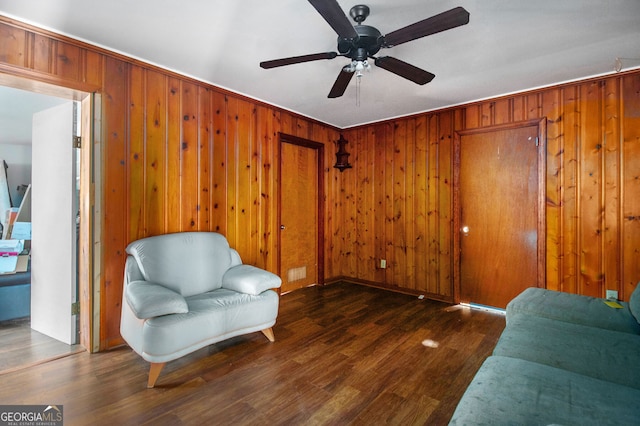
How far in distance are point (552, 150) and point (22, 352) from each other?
514 cm

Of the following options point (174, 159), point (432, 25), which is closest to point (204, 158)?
point (174, 159)

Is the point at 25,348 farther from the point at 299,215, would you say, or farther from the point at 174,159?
the point at 299,215

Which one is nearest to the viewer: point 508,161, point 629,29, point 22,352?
point 629,29

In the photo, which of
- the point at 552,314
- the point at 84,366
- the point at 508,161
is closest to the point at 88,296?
the point at 84,366

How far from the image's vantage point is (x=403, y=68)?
6.72 ft

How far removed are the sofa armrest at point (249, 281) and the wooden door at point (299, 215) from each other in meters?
1.29

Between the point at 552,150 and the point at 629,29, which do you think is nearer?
the point at 629,29

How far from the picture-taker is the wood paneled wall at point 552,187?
280 cm

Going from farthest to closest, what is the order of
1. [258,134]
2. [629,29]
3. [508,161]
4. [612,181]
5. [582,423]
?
[258,134] < [508,161] < [612,181] < [629,29] < [582,423]

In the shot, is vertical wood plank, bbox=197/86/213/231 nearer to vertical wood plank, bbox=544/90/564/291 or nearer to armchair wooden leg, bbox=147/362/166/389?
armchair wooden leg, bbox=147/362/166/389

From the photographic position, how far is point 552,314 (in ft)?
6.37

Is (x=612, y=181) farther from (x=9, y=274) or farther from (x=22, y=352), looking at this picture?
(x=9, y=274)

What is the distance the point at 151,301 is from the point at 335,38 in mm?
2262

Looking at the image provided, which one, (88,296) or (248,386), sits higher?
(88,296)
